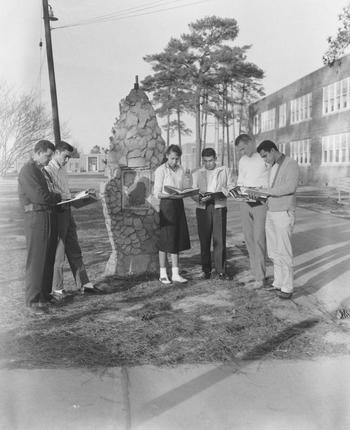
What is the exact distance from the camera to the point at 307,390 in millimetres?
3250

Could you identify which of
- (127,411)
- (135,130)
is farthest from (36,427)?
(135,130)

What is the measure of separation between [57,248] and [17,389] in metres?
2.70

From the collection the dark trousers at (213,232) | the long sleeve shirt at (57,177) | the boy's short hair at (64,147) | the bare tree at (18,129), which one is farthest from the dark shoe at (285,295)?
the bare tree at (18,129)

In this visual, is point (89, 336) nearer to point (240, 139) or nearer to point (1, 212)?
point (240, 139)

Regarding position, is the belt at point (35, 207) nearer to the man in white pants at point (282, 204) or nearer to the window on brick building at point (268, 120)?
the man in white pants at point (282, 204)

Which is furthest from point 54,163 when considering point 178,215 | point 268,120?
point 268,120

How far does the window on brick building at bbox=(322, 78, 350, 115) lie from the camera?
2584cm

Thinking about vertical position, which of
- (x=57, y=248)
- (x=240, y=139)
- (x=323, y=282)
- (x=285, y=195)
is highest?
(x=240, y=139)

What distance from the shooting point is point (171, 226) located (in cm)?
649

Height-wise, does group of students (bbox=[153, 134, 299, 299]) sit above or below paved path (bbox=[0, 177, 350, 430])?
above

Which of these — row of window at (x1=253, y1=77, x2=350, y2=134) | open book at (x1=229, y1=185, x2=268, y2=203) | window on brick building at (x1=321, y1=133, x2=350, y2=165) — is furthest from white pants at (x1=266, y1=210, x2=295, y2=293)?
row of window at (x1=253, y1=77, x2=350, y2=134)

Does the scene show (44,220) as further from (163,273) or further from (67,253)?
(163,273)

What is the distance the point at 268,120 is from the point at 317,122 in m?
8.58

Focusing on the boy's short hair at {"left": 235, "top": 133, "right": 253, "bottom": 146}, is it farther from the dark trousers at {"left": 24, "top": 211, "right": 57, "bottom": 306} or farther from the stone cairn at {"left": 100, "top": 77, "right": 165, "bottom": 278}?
the dark trousers at {"left": 24, "top": 211, "right": 57, "bottom": 306}
